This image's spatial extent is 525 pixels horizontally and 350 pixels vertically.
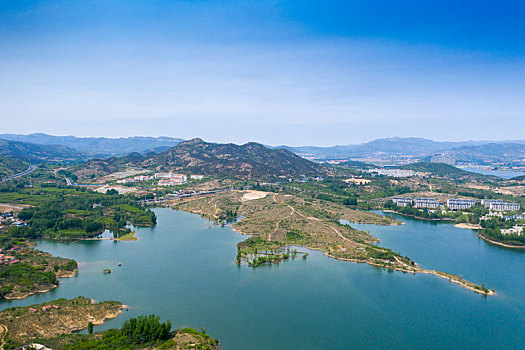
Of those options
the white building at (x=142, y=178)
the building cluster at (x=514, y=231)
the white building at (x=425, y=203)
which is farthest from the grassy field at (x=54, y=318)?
the white building at (x=142, y=178)

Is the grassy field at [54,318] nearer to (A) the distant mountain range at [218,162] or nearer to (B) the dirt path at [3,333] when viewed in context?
(B) the dirt path at [3,333]

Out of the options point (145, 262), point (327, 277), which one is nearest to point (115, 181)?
point (145, 262)

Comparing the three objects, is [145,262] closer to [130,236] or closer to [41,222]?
[130,236]

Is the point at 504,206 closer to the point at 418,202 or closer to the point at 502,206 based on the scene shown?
the point at 502,206

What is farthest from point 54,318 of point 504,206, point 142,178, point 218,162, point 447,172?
point 447,172

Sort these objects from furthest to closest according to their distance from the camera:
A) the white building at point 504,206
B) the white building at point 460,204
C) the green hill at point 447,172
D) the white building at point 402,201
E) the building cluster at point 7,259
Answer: the green hill at point 447,172 → the white building at point 402,201 → the white building at point 460,204 → the white building at point 504,206 → the building cluster at point 7,259

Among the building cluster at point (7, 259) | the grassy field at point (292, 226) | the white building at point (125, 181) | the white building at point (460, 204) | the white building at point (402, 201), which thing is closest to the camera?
the building cluster at point (7, 259)
